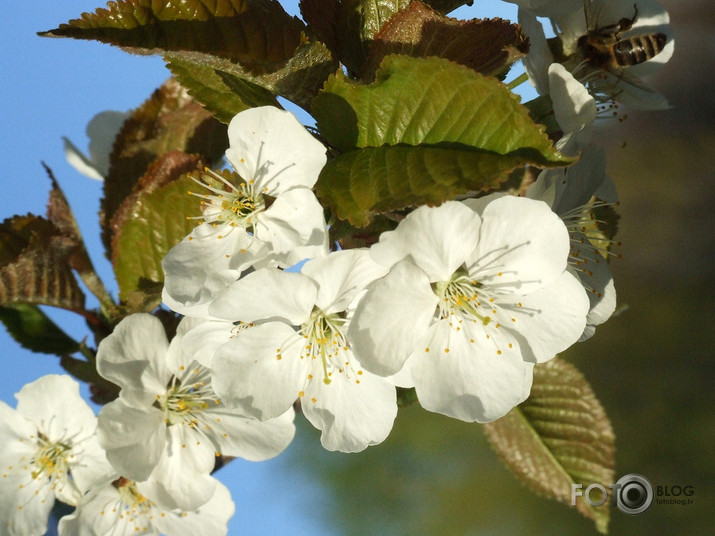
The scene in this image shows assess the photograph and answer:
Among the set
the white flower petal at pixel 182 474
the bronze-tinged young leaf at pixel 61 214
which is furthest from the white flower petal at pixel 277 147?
the bronze-tinged young leaf at pixel 61 214

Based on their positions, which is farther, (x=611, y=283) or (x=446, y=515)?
(x=446, y=515)

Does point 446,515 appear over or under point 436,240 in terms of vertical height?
under

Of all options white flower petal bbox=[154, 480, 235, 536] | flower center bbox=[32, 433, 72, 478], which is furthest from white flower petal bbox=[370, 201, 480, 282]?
flower center bbox=[32, 433, 72, 478]

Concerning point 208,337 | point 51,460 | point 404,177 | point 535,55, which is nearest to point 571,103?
point 535,55

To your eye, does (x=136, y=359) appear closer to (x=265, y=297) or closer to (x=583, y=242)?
(x=265, y=297)

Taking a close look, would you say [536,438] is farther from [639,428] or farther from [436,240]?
[639,428]

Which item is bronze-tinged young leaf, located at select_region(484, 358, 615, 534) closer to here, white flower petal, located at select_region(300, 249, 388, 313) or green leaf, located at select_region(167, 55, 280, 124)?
white flower petal, located at select_region(300, 249, 388, 313)

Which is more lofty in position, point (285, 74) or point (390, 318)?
point (285, 74)

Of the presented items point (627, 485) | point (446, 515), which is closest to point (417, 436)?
point (446, 515)
